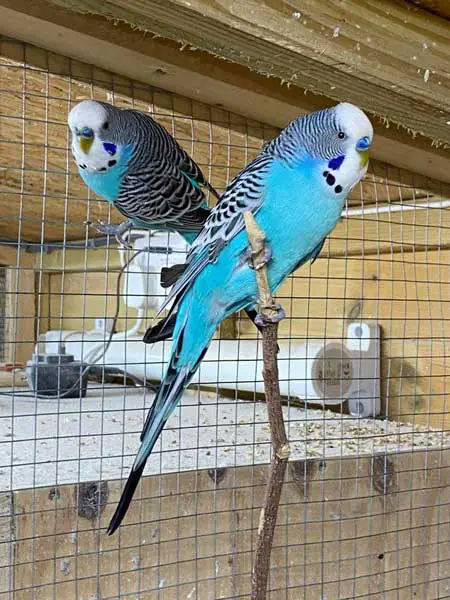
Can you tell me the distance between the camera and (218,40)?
1.88 ft

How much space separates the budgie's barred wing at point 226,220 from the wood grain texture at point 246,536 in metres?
0.31

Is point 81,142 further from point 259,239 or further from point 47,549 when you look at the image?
point 47,549

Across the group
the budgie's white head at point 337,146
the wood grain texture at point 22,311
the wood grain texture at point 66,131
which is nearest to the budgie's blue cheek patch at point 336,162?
the budgie's white head at point 337,146

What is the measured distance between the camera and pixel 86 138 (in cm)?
69

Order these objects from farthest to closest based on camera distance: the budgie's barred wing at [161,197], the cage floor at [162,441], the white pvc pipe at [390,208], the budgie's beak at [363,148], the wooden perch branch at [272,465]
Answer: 1. the white pvc pipe at [390,208]
2. the cage floor at [162,441]
3. the budgie's barred wing at [161,197]
4. the budgie's beak at [363,148]
5. the wooden perch branch at [272,465]

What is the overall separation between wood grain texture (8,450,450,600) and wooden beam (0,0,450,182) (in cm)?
→ 44

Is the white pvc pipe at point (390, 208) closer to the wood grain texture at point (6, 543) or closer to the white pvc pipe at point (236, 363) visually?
the white pvc pipe at point (236, 363)

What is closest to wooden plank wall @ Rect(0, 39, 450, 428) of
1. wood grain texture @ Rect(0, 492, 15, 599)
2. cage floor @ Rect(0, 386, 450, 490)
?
cage floor @ Rect(0, 386, 450, 490)

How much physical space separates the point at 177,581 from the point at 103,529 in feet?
0.39

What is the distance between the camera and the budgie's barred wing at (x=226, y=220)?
0.65 metres

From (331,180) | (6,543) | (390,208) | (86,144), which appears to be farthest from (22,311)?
(331,180)

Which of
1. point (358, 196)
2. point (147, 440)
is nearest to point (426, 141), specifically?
point (358, 196)

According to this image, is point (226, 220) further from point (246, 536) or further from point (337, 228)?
point (337, 228)

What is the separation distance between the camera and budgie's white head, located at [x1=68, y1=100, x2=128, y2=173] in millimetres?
674
